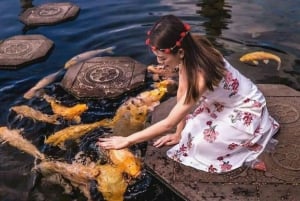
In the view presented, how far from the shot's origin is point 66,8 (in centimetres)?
786

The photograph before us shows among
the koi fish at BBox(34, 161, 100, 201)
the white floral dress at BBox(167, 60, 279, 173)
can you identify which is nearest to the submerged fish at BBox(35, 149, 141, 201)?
the koi fish at BBox(34, 161, 100, 201)

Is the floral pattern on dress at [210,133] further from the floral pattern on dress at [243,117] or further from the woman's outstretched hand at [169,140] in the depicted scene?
the woman's outstretched hand at [169,140]

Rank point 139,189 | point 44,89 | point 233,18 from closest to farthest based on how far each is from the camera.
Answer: point 139,189 < point 44,89 < point 233,18

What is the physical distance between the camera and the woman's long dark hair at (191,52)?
2.99 meters

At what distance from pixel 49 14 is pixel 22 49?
1.46 metres

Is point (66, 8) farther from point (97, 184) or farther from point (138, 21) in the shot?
point (97, 184)

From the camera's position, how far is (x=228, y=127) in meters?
3.46

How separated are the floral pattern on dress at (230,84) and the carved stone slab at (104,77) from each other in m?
2.22

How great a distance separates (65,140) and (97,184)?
898mm

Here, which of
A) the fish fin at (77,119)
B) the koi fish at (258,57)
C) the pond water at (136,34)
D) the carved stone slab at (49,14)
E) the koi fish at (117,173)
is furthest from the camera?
the carved stone slab at (49,14)

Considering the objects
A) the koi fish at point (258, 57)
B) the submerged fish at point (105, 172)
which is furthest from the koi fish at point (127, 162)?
the koi fish at point (258, 57)

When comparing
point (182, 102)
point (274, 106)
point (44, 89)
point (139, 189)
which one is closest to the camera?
point (182, 102)

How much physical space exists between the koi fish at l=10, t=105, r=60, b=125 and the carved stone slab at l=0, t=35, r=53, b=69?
1.34 metres

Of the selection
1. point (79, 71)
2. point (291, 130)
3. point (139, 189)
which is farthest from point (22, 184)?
point (291, 130)
